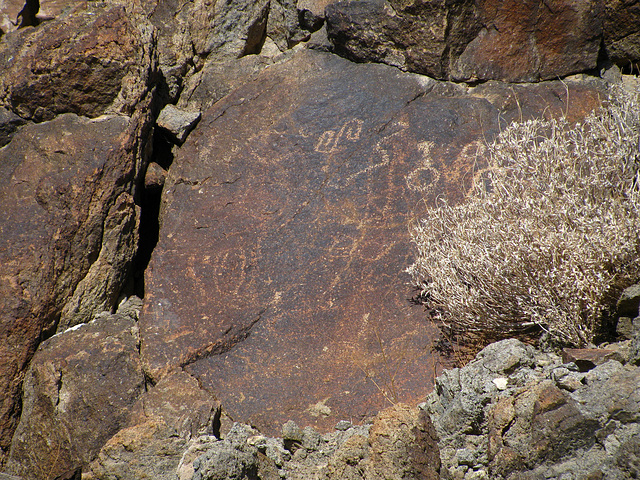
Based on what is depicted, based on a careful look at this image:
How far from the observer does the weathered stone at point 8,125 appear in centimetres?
310

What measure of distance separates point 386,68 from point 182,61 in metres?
1.45

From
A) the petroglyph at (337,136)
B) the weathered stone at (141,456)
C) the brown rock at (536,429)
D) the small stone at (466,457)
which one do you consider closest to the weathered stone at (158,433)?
the weathered stone at (141,456)

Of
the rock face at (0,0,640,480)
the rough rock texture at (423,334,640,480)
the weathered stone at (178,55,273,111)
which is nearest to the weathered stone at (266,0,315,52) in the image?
the rock face at (0,0,640,480)

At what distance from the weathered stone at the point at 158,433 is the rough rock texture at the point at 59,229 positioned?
699 millimetres

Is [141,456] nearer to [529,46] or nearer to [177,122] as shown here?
[177,122]

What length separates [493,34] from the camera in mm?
3432

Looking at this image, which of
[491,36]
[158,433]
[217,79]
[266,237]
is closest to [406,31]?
[491,36]

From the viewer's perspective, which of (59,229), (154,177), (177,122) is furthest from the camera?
(177,122)

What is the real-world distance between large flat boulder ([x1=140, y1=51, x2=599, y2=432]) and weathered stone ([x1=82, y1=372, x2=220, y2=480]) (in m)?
0.11

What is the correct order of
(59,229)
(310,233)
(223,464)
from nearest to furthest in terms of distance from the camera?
(223,464) → (59,229) → (310,233)

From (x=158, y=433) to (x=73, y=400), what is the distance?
2.05 feet

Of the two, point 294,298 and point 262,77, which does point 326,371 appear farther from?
point 262,77

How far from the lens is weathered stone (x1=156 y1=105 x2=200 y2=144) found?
11.1 ft

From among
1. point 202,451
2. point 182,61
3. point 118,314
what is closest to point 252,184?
point 118,314
